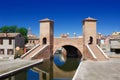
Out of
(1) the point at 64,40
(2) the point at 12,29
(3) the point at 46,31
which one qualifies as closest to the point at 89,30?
(1) the point at 64,40

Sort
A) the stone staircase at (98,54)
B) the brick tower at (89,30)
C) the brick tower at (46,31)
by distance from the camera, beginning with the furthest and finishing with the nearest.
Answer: the brick tower at (46,31)
the brick tower at (89,30)
the stone staircase at (98,54)

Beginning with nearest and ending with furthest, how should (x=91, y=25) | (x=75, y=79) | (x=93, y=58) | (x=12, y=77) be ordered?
(x=75, y=79) < (x=12, y=77) < (x=93, y=58) < (x=91, y=25)

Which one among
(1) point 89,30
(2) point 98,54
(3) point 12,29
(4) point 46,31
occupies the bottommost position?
(2) point 98,54

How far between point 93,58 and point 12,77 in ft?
47.7

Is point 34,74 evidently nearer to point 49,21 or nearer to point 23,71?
point 23,71

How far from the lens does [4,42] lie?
46.0 m

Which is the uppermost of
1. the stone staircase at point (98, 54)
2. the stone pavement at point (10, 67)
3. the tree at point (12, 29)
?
the tree at point (12, 29)

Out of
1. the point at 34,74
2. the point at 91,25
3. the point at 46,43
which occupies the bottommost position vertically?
the point at 34,74

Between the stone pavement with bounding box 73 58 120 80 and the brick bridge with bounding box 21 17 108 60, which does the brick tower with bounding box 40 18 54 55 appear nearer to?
the brick bridge with bounding box 21 17 108 60

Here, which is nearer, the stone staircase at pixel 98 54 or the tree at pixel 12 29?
the stone staircase at pixel 98 54

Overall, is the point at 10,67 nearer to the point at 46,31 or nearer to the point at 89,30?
the point at 46,31

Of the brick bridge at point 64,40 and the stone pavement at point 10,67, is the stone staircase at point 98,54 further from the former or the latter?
the stone pavement at point 10,67

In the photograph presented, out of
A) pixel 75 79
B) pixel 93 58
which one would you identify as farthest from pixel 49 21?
pixel 75 79

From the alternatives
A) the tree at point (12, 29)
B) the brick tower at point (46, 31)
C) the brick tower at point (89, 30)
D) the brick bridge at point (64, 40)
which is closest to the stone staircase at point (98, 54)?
the brick bridge at point (64, 40)
